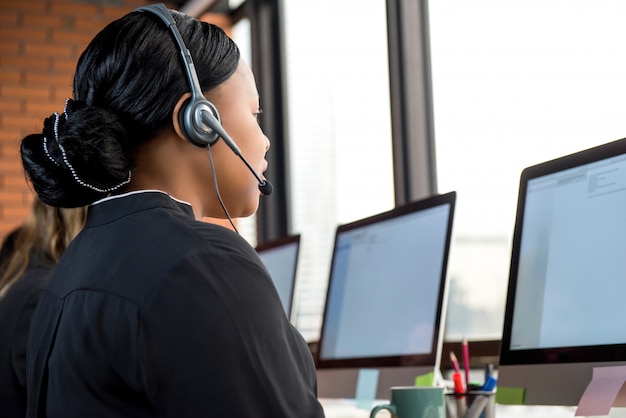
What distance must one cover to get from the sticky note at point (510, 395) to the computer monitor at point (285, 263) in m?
1.18

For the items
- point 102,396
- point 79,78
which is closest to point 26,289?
point 79,78

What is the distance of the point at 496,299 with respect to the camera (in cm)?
273

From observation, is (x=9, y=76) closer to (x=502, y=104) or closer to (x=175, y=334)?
(x=502, y=104)

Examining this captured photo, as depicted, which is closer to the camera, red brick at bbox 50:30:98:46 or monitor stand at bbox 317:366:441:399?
Result: monitor stand at bbox 317:366:441:399

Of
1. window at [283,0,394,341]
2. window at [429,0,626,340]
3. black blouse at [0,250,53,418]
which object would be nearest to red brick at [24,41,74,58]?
window at [283,0,394,341]

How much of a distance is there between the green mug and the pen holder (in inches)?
2.2

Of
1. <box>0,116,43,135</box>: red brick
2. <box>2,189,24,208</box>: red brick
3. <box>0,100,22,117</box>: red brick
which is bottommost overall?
<box>2,189,24,208</box>: red brick

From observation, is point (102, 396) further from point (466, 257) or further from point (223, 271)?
point (466, 257)

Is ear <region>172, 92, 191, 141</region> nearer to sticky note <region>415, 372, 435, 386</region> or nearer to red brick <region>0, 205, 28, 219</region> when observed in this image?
sticky note <region>415, 372, 435, 386</region>

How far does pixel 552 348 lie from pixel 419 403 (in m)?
0.25

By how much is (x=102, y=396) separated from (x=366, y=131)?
2.64 metres

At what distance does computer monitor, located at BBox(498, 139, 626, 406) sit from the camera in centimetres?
136

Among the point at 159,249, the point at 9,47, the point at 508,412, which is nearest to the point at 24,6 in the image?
the point at 9,47

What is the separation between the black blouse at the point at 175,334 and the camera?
940 millimetres
